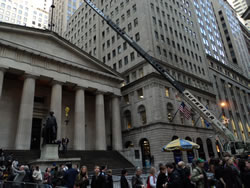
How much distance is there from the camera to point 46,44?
31422mm

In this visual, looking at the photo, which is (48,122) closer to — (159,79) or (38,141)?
(38,141)

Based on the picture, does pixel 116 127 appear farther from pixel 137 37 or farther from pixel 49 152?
pixel 137 37

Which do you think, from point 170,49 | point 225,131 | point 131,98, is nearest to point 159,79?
point 131,98

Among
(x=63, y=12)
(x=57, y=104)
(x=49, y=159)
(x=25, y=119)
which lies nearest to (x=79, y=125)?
(x=57, y=104)

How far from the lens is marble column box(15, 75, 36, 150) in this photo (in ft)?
78.0

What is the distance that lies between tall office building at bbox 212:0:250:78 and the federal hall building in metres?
60.7

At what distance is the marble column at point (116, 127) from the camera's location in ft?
106

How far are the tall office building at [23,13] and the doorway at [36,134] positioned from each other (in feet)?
277

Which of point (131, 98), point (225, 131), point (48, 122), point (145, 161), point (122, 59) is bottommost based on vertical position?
point (145, 161)

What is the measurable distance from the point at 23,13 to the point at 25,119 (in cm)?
10235

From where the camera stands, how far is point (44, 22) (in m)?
117

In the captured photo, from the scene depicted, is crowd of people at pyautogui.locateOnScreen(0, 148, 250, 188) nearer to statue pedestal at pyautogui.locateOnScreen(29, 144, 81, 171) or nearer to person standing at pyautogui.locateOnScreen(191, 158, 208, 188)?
person standing at pyautogui.locateOnScreen(191, 158, 208, 188)

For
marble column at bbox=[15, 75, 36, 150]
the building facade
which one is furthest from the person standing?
the building facade

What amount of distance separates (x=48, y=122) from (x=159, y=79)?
22500mm
